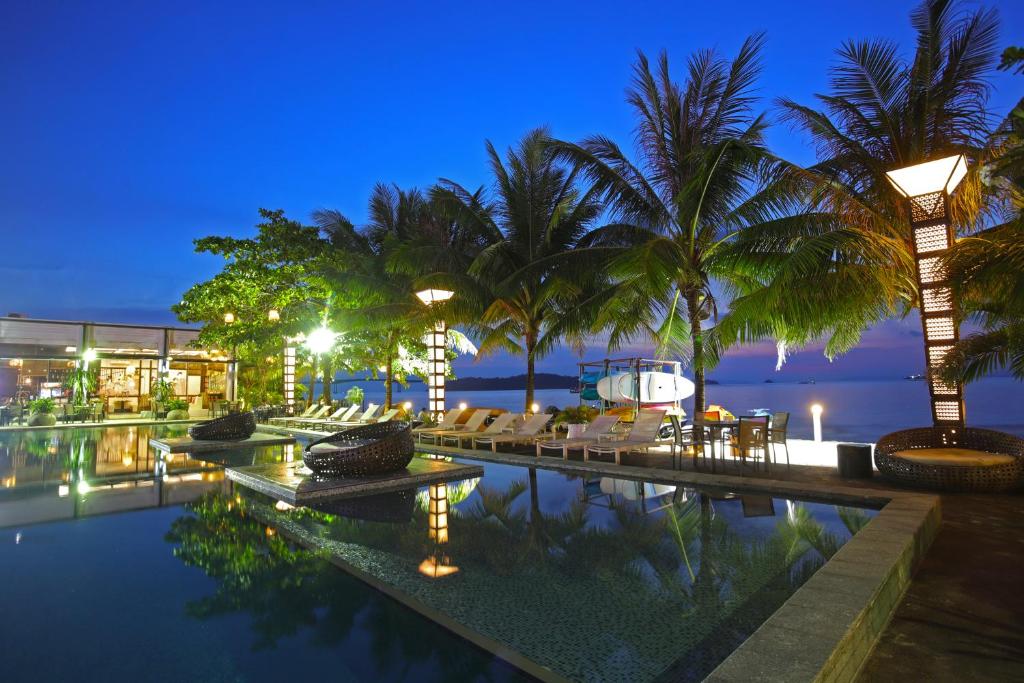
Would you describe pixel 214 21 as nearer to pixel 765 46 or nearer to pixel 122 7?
pixel 122 7

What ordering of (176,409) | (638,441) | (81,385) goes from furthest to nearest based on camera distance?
(176,409) < (81,385) < (638,441)

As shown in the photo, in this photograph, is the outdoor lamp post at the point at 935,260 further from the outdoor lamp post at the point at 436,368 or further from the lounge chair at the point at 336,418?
the lounge chair at the point at 336,418

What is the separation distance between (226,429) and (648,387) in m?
9.59

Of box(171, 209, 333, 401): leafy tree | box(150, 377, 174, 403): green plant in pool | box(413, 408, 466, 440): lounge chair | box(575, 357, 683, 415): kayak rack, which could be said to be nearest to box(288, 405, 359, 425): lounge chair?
box(171, 209, 333, 401): leafy tree

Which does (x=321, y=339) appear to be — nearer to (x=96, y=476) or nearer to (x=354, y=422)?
(x=354, y=422)

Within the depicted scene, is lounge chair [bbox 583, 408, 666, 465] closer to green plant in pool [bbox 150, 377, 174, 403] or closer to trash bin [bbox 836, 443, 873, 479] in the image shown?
trash bin [bbox 836, 443, 873, 479]

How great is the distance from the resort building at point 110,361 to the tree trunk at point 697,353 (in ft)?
61.3

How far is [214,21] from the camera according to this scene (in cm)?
1798

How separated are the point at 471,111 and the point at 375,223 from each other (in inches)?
908

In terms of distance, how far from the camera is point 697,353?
959 cm

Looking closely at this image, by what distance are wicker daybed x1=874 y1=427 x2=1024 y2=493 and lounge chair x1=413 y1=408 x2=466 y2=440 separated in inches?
318

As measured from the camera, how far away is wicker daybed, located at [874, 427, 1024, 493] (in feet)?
18.5

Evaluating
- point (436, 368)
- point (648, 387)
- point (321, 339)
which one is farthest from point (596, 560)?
point (321, 339)

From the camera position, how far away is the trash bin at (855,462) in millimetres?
6695
